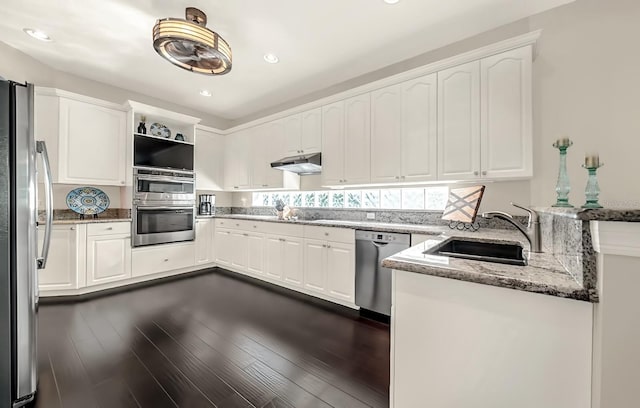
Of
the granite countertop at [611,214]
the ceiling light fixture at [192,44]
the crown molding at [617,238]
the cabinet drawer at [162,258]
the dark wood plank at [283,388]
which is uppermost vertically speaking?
the ceiling light fixture at [192,44]

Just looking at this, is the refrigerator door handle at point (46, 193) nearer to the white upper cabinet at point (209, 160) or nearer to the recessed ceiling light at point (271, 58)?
the recessed ceiling light at point (271, 58)

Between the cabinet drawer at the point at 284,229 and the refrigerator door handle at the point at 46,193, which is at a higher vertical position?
the refrigerator door handle at the point at 46,193

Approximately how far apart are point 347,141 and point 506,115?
1.57 m

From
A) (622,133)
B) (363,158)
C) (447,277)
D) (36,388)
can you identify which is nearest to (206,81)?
(363,158)

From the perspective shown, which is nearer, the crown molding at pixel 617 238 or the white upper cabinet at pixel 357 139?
the crown molding at pixel 617 238

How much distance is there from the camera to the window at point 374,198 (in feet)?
9.43

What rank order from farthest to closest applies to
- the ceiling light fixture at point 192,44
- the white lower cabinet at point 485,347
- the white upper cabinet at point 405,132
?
the white upper cabinet at point 405,132, the ceiling light fixture at point 192,44, the white lower cabinet at point 485,347

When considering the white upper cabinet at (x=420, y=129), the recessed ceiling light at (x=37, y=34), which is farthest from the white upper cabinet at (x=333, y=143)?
the recessed ceiling light at (x=37, y=34)

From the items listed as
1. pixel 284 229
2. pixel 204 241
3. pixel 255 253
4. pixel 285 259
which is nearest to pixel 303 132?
pixel 284 229

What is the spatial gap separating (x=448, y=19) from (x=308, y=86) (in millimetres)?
1917

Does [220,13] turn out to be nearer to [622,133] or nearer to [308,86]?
[308,86]

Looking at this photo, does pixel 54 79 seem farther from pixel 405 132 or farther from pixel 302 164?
pixel 405 132

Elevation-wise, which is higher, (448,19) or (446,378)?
(448,19)

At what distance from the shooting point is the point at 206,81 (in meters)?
3.54
